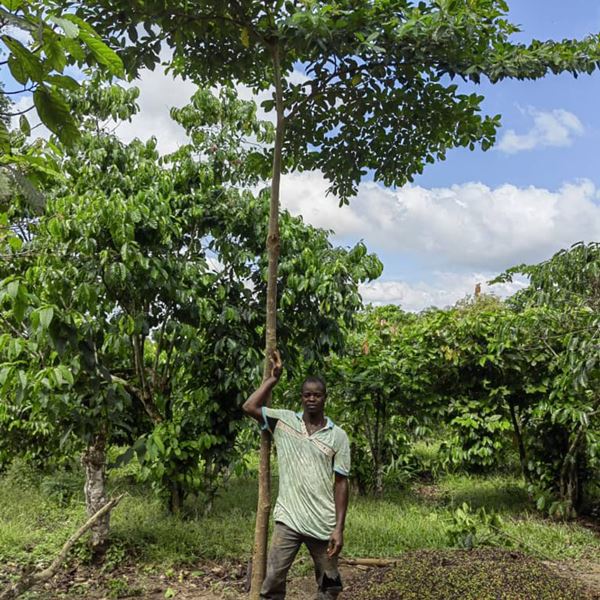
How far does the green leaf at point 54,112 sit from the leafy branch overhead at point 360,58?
201cm

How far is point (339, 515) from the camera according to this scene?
3.38 m

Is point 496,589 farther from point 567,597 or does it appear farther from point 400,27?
point 400,27

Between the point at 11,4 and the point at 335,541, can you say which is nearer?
the point at 11,4

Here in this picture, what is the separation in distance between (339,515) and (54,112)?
2708 millimetres

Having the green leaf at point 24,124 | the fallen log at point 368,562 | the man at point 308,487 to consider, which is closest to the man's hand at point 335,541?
the man at point 308,487

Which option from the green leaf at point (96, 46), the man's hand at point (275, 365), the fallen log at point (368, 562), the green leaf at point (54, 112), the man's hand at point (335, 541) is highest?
the green leaf at point (96, 46)

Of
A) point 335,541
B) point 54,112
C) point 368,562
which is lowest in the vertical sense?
point 368,562

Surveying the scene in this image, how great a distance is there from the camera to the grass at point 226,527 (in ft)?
16.7

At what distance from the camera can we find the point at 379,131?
13.6 ft

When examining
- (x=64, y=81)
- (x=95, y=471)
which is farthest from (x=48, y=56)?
(x=95, y=471)

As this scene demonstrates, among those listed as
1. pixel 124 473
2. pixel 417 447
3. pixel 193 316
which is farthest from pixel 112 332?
pixel 417 447

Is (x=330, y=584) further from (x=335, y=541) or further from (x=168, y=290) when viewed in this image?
(x=168, y=290)

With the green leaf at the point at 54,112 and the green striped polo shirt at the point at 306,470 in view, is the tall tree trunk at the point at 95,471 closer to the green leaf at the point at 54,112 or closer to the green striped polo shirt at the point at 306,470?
the green striped polo shirt at the point at 306,470

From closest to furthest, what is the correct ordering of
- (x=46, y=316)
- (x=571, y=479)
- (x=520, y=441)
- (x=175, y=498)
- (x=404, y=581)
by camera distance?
(x=46, y=316) → (x=404, y=581) → (x=175, y=498) → (x=571, y=479) → (x=520, y=441)
